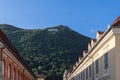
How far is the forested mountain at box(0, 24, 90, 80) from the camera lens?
98500 mm

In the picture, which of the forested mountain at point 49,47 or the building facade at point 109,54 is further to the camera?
the forested mountain at point 49,47

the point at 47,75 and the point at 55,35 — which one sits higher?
the point at 55,35

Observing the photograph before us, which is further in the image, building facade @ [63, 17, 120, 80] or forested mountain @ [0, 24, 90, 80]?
forested mountain @ [0, 24, 90, 80]

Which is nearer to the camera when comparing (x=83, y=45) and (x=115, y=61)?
(x=115, y=61)

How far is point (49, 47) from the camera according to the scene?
107812 millimetres

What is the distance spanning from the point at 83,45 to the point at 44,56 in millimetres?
11979

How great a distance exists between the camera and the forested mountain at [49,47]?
9850cm

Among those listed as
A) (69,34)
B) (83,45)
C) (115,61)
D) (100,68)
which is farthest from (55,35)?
(115,61)

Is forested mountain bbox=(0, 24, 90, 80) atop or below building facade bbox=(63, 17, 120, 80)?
atop

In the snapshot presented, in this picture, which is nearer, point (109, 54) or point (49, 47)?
point (109, 54)

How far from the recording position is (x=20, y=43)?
97.4 metres

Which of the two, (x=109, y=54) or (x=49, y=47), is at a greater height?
Answer: (x=49, y=47)

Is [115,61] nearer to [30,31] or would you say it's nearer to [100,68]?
[100,68]

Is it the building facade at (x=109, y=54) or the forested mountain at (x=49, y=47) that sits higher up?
the forested mountain at (x=49, y=47)
